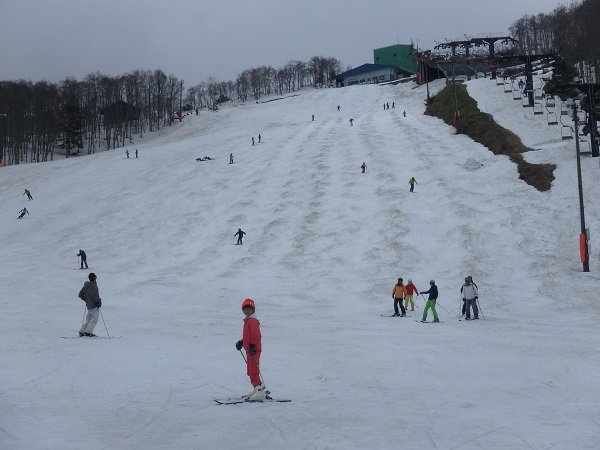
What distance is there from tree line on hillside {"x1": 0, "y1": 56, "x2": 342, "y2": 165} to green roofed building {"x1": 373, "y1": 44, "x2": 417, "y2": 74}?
20182 mm

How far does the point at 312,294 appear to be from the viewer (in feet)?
75.7

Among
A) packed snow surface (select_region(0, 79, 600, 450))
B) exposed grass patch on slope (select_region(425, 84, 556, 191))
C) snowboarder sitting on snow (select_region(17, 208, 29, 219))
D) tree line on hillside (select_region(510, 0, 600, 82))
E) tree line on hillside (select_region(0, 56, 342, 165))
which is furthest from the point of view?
tree line on hillside (select_region(0, 56, 342, 165))

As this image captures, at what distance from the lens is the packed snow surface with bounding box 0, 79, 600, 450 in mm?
7262

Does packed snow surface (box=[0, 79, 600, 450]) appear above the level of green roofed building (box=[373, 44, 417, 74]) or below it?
below

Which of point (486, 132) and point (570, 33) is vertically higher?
point (570, 33)

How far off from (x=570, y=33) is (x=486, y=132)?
2419 inches

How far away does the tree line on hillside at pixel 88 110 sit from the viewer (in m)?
84.8

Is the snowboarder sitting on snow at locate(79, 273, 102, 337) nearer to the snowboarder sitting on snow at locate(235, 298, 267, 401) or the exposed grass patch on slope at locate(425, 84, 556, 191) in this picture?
the snowboarder sitting on snow at locate(235, 298, 267, 401)

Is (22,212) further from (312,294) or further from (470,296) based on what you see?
(470,296)

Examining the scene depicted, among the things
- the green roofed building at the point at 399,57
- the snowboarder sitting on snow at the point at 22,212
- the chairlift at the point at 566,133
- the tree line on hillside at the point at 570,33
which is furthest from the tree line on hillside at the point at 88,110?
the chairlift at the point at 566,133

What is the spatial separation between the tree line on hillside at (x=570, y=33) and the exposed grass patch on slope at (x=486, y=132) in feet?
32.8

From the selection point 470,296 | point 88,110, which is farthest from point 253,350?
point 88,110

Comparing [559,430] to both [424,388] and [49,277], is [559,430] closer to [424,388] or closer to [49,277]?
[424,388]

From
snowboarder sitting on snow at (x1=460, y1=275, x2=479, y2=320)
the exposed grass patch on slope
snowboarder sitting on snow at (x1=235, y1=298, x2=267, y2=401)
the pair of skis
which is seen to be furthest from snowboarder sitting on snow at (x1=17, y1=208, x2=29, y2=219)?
snowboarder sitting on snow at (x1=235, y1=298, x2=267, y2=401)
